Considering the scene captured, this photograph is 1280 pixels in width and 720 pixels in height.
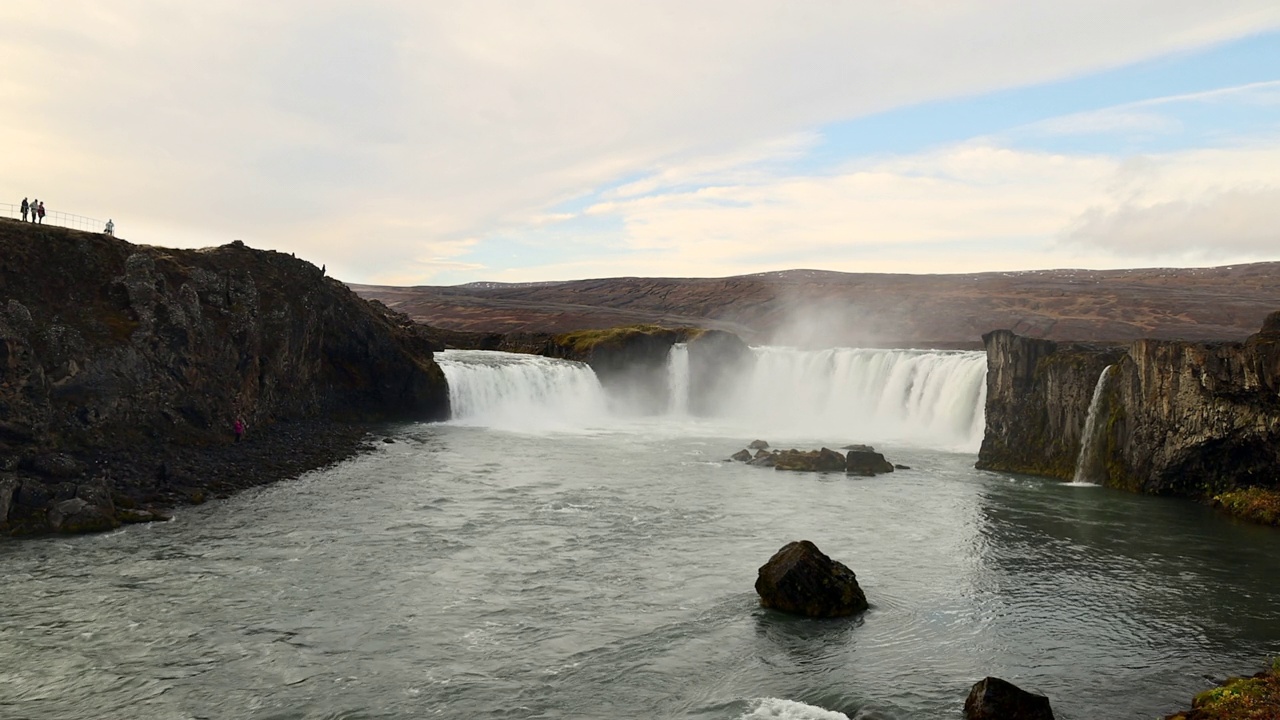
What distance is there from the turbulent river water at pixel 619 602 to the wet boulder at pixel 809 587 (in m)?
0.51

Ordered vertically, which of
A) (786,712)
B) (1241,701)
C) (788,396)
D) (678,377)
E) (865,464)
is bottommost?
(786,712)

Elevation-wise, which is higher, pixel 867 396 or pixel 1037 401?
pixel 1037 401

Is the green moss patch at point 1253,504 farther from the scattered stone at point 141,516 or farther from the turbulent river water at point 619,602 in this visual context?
the scattered stone at point 141,516

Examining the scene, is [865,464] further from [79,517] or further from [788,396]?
[79,517]

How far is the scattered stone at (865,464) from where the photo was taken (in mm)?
44219

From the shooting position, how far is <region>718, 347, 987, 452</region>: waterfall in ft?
190

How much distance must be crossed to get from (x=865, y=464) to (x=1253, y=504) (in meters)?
16.7

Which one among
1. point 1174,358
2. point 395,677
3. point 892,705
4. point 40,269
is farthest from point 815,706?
point 40,269

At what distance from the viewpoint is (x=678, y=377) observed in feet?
262

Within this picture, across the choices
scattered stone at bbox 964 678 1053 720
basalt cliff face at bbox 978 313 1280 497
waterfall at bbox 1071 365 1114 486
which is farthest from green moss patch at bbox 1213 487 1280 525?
scattered stone at bbox 964 678 1053 720

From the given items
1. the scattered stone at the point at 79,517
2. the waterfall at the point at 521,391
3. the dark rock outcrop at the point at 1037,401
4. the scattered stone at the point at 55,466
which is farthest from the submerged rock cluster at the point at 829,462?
the scattered stone at the point at 55,466

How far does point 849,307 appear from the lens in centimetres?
16475

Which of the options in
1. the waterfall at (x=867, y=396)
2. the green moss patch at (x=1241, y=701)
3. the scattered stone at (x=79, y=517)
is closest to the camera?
the green moss patch at (x=1241, y=701)

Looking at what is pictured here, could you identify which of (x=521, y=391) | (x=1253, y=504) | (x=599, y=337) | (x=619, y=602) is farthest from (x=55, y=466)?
(x=599, y=337)
